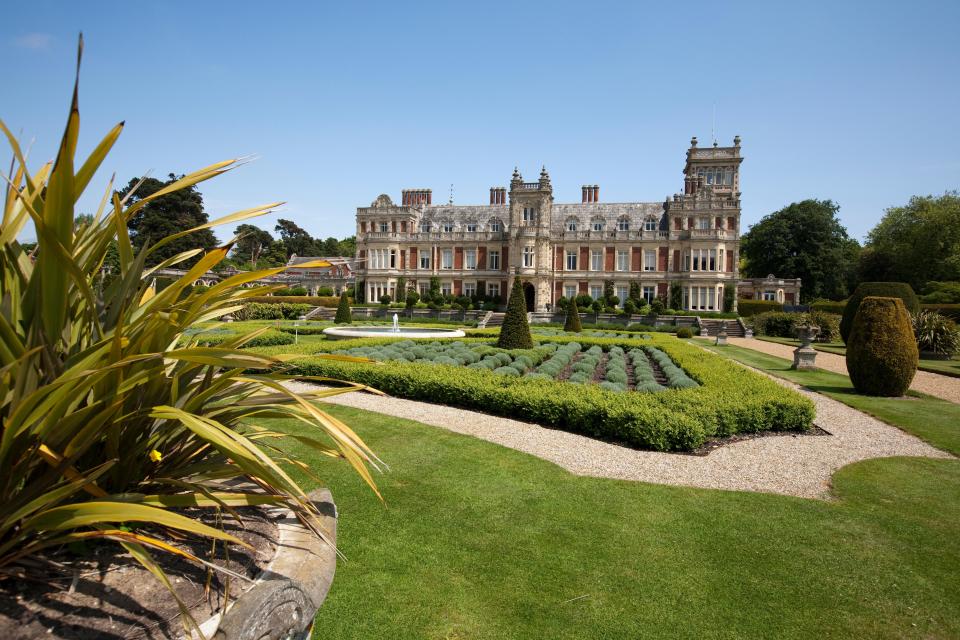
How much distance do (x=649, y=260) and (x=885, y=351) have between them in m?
30.7

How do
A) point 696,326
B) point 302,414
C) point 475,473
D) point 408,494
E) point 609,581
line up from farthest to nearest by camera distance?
point 696,326, point 475,473, point 408,494, point 609,581, point 302,414

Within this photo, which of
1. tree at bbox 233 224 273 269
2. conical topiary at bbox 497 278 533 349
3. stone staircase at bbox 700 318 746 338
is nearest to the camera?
conical topiary at bbox 497 278 533 349

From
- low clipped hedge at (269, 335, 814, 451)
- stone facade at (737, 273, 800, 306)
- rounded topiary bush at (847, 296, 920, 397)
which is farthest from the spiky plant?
stone facade at (737, 273, 800, 306)

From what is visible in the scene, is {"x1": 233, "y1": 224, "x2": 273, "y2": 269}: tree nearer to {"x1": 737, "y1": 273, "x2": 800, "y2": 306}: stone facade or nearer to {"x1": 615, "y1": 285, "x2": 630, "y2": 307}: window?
{"x1": 615, "y1": 285, "x2": 630, "y2": 307}: window

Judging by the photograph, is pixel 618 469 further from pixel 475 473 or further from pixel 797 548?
pixel 797 548

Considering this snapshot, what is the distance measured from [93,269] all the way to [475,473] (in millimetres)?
4277

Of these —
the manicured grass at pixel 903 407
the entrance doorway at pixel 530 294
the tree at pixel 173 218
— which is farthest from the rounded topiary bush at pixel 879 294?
the tree at pixel 173 218

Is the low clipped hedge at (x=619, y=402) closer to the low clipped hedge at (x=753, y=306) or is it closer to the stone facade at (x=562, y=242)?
the stone facade at (x=562, y=242)

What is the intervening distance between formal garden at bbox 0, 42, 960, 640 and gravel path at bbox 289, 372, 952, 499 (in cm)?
5

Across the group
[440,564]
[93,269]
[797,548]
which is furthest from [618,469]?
[93,269]

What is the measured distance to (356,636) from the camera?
10.2ft

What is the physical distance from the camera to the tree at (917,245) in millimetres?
38188

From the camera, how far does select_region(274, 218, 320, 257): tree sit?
234 feet

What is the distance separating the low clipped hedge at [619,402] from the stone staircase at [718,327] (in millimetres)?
22622
